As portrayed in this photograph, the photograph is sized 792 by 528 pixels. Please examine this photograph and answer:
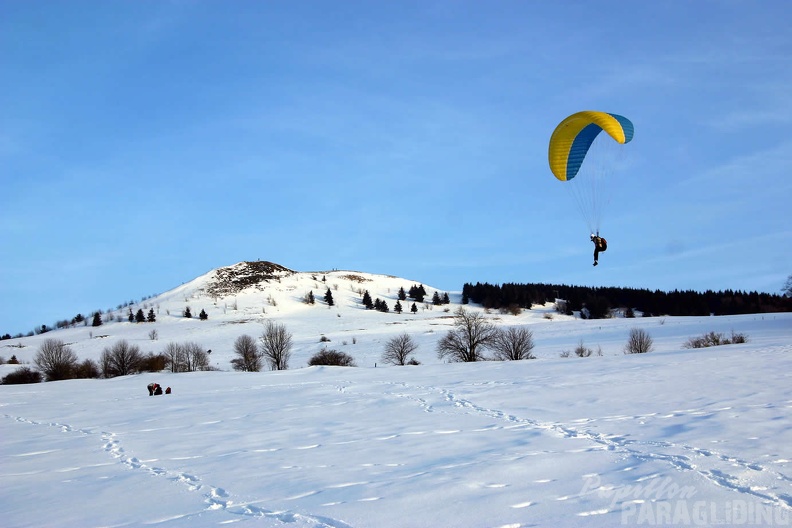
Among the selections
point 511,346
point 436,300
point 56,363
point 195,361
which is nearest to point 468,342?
point 511,346

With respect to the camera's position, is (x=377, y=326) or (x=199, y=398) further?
(x=377, y=326)

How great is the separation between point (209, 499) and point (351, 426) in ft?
23.6

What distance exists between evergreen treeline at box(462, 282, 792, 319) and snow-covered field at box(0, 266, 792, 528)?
89.6 meters

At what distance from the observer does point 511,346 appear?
158ft

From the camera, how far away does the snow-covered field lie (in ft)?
26.2

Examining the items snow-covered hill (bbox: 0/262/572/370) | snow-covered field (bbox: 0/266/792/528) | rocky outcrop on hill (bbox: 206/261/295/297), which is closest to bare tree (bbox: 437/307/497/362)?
snow-covered hill (bbox: 0/262/572/370)

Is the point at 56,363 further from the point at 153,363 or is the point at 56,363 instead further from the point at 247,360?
the point at 247,360

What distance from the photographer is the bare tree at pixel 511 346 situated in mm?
46938

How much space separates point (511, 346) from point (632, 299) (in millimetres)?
84268

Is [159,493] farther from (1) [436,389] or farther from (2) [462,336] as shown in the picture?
(2) [462,336]

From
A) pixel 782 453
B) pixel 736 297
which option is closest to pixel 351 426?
pixel 782 453

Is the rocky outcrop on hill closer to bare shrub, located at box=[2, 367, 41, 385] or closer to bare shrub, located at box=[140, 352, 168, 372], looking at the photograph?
bare shrub, located at box=[140, 352, 168, 372]

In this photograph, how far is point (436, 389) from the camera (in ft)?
78.4

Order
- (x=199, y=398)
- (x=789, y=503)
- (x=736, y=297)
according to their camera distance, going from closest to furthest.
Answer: (x=789, y=503) → (x=199, y=398) → (x=736, y=297)
